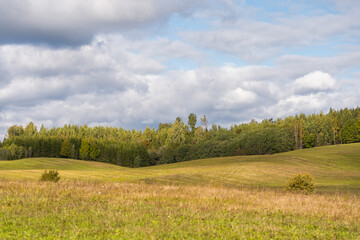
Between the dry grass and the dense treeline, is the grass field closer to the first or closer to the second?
the dry grass

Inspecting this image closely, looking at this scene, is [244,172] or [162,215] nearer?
[162,215]

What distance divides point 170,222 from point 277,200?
781 cm

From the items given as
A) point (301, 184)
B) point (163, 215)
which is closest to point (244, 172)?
point (301, 184)

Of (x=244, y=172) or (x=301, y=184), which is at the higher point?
(x=301, y=184)

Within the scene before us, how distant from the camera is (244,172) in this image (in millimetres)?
59438

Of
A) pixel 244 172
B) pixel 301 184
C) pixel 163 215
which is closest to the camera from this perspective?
pixel 163 215

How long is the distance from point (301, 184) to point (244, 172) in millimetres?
30329

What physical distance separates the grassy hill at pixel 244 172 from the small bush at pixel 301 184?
7.74m

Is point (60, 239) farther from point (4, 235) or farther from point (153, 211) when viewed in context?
point (153, 211)

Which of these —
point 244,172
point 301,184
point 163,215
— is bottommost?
point 244,172

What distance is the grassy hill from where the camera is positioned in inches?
1779

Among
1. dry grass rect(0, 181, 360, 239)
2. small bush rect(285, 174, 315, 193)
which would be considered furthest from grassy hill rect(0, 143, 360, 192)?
dry grass rect(0, 181, 360, 239)

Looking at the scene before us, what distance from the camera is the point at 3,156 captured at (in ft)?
454

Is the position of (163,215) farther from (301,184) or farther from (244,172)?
(244,172)
